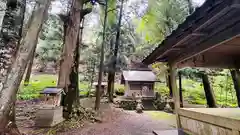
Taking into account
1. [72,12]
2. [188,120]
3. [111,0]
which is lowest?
[188,120]

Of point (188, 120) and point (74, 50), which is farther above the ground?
point (74, 50)

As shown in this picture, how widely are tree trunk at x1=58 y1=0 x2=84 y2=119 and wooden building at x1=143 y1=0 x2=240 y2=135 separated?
4.64m

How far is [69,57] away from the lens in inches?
292

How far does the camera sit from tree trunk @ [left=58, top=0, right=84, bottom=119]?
23.7 ft

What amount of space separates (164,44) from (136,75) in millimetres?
13592

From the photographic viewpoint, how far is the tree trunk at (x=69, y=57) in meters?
7.23

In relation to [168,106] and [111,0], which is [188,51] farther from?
[168,106]

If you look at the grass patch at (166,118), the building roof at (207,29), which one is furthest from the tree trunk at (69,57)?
the grass patch at (166,118)

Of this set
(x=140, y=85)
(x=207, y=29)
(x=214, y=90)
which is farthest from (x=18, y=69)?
(x=214, y=90)

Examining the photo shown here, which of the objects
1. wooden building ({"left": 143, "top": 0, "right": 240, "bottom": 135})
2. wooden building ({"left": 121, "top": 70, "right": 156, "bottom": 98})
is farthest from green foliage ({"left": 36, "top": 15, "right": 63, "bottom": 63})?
wooden building ({"left": 143, "top": 0, "right": 240, "bottom": 135})

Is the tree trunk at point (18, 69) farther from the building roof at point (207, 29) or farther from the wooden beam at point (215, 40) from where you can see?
the wooden beam at point (215, 40)

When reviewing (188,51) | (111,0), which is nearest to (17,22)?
(188,51)

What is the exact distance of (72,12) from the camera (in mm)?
7645

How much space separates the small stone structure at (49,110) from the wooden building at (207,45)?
4051 millimetres
